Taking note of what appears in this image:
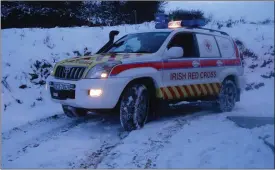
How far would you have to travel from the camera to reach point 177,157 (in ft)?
14.8

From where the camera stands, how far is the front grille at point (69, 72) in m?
5.65

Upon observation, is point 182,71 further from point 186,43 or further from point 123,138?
point 123,138

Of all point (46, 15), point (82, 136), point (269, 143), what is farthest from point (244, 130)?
point (46, 15)

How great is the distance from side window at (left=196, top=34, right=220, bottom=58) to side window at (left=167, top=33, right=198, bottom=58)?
0.15 metres

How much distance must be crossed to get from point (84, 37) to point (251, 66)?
210 inches

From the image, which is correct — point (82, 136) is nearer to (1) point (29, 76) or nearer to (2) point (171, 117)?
(2) point (171, 117)

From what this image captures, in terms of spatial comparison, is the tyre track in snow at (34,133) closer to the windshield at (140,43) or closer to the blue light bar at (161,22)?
the windshield at (140,43)

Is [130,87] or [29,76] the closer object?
[130,87]

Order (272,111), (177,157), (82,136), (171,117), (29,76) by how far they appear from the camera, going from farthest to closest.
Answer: (29,76) → (171,117) → (82,136) → (272,111) → (177,157)

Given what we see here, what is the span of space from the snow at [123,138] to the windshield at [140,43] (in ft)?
4.27

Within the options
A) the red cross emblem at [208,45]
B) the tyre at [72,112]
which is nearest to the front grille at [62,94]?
the tyre at [72,112]

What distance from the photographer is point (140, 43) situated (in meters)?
6.68

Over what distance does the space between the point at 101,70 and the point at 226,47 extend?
329 centimetres

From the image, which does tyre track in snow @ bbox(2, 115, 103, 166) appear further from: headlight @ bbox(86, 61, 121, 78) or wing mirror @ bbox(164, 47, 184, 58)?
wing mirror @ bbox(164, 47, 184, 58)
